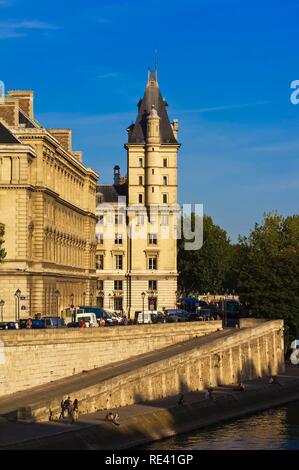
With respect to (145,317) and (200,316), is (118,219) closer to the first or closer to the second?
(200,316)

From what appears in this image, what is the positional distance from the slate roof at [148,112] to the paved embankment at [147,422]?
5990cm

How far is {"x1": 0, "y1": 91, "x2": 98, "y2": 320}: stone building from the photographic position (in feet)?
310

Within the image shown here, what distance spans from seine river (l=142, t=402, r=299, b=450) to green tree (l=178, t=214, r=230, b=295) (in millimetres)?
96737

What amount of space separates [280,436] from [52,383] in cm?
1314

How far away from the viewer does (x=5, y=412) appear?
60.8 metres

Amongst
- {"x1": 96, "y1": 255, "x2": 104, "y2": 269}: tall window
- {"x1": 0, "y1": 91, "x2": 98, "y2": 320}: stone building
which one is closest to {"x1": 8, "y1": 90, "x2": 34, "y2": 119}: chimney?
{"x1": 0, "y1": 91, "x2": 98, "y2": 320}: stone building

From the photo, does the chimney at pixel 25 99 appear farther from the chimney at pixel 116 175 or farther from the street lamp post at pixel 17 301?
the chimney at pixel 116 175

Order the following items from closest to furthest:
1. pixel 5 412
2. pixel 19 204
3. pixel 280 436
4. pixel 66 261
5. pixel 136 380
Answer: pixel 5 412
pixel 280 436
pixel 136 380
pixel 19 204
pixel 66 261

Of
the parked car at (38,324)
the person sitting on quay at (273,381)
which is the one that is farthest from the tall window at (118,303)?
the parked car at (38,324)

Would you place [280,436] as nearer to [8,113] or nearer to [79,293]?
[8,113]

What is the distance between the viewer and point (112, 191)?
154 meters
